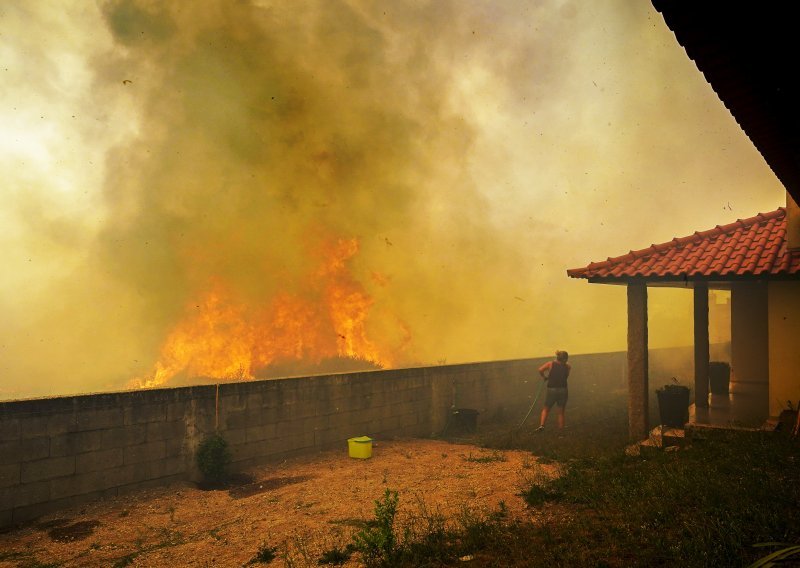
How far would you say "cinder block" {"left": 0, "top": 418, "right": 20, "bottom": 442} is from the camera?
6492mm

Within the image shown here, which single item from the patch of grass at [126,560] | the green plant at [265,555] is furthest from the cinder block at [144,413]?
the green plant at [265,555]

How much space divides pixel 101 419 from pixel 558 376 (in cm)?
1011

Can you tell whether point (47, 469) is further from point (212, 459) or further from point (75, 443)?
point (212, 459)

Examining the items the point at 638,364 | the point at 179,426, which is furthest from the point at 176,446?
the point at 638,364

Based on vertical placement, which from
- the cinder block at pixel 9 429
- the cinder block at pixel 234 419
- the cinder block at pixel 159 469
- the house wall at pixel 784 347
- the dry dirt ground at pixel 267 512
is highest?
the house wall at pixel 784 347

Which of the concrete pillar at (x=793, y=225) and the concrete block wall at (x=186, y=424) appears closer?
the concrete block wall at (x=186, y=424)

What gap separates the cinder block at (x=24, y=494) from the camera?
6.40 metres

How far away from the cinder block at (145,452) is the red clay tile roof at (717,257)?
8.67 m

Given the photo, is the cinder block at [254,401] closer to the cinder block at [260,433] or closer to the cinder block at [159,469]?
the cinder block at [260,433]

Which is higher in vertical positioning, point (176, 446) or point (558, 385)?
point (558, 385)

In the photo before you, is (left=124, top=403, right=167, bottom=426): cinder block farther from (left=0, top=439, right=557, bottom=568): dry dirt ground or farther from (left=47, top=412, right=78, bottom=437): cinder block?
(left=0, top=439, right=557, bottom=568): dry dirt ground

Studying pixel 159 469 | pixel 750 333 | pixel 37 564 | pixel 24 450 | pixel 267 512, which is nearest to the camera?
pixel 37 564

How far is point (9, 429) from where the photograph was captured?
655 centimetres

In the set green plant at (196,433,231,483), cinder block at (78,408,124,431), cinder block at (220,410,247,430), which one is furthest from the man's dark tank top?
cinder block at (78,408,124,431)
